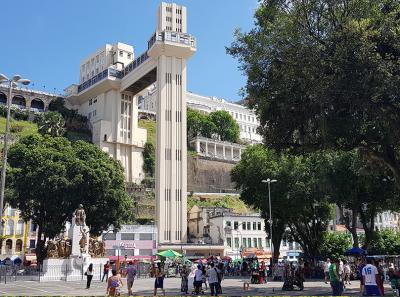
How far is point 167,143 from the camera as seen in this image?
224 feet

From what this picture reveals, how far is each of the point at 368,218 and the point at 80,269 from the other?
936 inches

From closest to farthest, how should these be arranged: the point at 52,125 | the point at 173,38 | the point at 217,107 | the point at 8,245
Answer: the point at 8,245, the point at 173,38, the point at 52,125, the point at 217,107

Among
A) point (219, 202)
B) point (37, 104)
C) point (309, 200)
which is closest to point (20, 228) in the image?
point (219, 202)

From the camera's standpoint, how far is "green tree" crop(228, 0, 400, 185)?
1925 centimetres

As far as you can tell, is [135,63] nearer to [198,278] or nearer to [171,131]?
[171,131]

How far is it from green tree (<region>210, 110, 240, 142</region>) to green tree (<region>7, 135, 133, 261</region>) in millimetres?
75507

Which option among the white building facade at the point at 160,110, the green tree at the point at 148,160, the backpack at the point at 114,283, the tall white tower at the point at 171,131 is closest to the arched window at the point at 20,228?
the white building facade at the point at 160,110

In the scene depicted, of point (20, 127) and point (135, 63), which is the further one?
point (20, 127)

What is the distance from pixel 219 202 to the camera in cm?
9462

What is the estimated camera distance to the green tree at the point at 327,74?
19250mm

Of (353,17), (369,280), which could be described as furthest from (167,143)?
(369,280)

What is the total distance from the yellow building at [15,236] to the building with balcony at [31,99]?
140 feet

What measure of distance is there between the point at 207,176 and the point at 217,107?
125 feet

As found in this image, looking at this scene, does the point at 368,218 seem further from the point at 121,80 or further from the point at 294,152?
the point at 121,80
